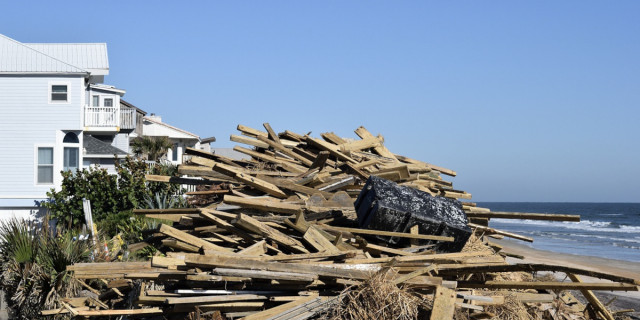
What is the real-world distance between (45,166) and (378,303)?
24.2 meters

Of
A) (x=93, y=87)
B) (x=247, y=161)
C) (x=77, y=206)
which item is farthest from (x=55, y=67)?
(x=247, y=161)

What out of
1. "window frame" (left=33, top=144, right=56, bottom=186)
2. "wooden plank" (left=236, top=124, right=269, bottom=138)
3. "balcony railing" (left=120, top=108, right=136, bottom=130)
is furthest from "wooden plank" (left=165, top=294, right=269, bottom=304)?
"balcony railing" (left=120, top=108, right=136, bottom=130)

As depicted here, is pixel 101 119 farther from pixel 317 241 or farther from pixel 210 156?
pixel 317 241

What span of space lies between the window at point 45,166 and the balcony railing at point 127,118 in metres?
12.2

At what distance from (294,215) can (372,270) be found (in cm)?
178

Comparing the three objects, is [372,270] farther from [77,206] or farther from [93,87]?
[93,87]

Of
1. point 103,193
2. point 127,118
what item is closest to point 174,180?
point 103,193

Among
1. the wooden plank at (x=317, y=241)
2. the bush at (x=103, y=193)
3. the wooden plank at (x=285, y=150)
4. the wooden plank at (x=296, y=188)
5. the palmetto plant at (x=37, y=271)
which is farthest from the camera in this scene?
the bush at (x=103, y=193)

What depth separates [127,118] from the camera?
1598 inches

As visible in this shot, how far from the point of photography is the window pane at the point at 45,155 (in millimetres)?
27781

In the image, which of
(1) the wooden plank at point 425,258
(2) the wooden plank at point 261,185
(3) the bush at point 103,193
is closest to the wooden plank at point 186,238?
(2) the wooden plank at point 261,185

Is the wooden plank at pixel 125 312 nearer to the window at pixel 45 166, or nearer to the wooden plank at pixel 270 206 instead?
the wooden plank at pixel 270 206

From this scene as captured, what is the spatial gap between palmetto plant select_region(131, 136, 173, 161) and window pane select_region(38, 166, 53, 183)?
18.5m

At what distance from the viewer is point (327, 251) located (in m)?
7.03
